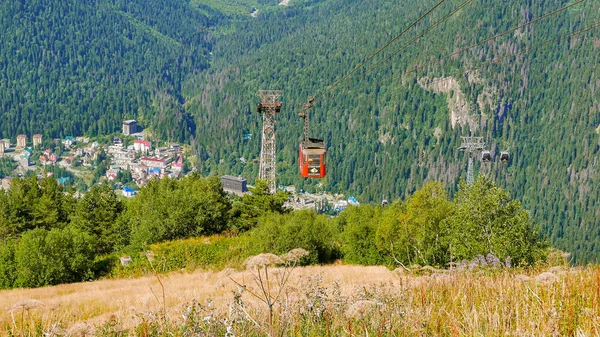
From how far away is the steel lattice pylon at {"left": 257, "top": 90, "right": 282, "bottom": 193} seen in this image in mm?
46750

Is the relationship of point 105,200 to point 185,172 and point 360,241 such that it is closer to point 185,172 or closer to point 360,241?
point 360,241

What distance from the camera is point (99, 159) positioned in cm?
18288

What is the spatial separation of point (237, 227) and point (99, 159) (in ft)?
486

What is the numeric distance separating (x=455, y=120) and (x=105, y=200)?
161 metres

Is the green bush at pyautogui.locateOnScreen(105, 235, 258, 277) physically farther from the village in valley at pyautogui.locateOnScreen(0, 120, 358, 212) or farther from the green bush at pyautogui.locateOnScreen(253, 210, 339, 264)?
the village in valley at pyautogui.locateOnScreen(0, 120, 358, 212)

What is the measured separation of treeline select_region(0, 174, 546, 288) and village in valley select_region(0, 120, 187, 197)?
112m

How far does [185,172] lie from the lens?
176 m

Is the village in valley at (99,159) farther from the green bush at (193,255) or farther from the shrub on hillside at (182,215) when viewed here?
the green bush at (193,255)

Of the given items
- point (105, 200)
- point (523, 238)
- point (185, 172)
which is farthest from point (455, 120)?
point (523, 238)

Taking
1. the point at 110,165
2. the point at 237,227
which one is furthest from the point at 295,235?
the point at 110,165

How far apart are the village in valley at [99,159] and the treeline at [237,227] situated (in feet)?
367

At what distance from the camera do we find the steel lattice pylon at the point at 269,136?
153 feet

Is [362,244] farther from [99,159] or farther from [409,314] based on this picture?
[99,159]

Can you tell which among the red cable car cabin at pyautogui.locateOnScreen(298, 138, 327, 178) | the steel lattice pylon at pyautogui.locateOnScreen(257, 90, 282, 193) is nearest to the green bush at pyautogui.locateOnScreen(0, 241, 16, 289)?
the red cable car cabin at pyautogui.locateOnScreen(298, 138, 327, 178)
